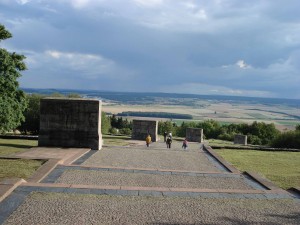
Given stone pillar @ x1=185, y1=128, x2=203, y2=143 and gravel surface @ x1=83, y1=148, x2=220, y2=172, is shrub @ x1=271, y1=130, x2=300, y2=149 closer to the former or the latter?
stone pillar @ x1=185, y1=128, x2=203, y2=143

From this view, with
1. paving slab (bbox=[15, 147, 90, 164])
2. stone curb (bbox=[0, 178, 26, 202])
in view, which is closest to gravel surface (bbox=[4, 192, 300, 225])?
stone curb (bbox=[0, 178, 26, 202])

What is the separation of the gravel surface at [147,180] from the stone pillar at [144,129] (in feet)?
66.4

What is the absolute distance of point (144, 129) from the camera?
3092 cm

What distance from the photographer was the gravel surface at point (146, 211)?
6.14 meters

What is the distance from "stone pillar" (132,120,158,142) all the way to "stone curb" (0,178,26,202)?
22646mm

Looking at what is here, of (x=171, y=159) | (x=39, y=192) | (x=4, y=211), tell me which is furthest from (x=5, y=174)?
(x=171, y=159)

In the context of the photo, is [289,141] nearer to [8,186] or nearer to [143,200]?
[143,200]

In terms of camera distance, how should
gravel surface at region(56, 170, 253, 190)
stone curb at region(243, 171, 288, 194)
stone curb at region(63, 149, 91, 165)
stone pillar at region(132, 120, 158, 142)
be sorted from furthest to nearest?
1. stone pillar at region(132, 120, 158, 142)
2. stone curb at region(63, 149, 91, 165)
3. gravel surface at region(56, 170, 253, 190)
4. stone curb at region(243, 171, 288, 194)

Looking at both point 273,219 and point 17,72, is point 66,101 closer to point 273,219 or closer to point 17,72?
point 17,72

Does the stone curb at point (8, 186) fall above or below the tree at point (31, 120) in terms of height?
above

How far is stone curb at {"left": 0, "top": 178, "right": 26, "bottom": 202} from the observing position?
7.01 metres

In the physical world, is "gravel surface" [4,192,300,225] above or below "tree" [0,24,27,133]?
below

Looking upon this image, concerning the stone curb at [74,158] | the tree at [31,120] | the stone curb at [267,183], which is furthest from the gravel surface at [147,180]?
the tree at [31,120]

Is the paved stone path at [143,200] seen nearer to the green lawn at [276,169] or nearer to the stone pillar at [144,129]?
the green lawn at [276,169]
